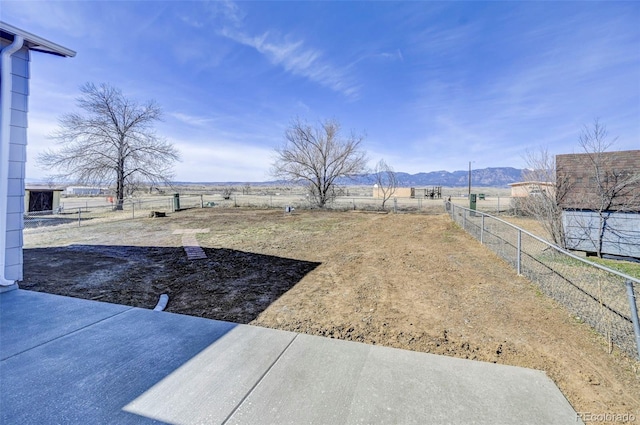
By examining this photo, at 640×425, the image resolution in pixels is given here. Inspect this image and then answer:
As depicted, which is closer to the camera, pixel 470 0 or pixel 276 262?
pixel 276 262

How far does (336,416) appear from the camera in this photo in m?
1.83

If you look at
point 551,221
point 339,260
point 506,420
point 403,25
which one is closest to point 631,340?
point 506,420

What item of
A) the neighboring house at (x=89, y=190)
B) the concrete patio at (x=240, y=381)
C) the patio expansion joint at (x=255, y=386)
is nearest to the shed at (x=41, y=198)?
the neighboring house at (x=89, y=190)

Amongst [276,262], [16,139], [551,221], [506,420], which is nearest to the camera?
[506,420]

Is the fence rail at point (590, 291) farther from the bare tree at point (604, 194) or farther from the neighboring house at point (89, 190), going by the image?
the neighboring house at point (89, 190)

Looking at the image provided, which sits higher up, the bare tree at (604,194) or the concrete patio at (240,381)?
the bare tree at (604,194)

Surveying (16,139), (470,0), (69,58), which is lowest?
(16,139)

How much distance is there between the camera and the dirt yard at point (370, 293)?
2.61 metres

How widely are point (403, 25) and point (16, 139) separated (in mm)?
12997

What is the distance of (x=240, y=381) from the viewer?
85.1 inches

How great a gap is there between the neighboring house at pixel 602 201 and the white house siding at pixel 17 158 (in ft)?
42.0

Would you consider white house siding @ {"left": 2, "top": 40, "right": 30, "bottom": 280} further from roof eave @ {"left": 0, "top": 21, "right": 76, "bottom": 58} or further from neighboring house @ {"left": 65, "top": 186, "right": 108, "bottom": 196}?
neighboring house @ {"left": 65, "top": 186, "right": 108, "bottom": 196}

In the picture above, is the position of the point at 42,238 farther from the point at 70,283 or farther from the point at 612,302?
the point at 612,302

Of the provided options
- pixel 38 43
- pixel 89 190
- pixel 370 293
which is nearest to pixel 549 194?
pixel 370 293
